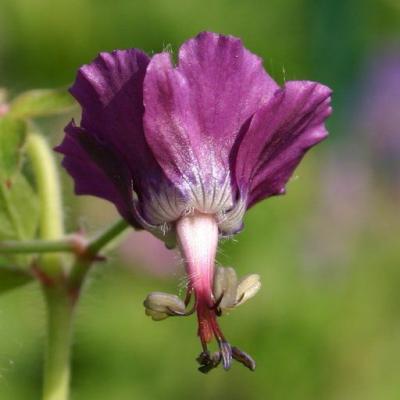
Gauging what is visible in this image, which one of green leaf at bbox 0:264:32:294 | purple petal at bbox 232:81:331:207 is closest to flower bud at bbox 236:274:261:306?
purple petal at bbox 232:81:331:207

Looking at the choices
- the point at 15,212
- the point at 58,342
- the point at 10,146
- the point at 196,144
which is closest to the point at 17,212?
the point at 15,212

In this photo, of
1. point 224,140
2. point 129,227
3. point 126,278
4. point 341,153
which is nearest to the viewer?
point 224,140

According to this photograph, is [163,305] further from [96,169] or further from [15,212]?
[15,212]

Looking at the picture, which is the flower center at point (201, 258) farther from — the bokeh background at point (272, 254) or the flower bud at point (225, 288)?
the bokeh background at point (272, 254)

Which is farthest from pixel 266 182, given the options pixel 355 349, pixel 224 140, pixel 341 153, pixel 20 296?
pixel 341 153

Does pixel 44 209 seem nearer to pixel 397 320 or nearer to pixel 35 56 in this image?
pixel 397 320

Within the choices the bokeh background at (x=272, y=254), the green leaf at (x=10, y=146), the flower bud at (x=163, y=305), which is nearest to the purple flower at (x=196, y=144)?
the flower bud at (x=163, y=305)

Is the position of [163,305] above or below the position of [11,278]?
above
